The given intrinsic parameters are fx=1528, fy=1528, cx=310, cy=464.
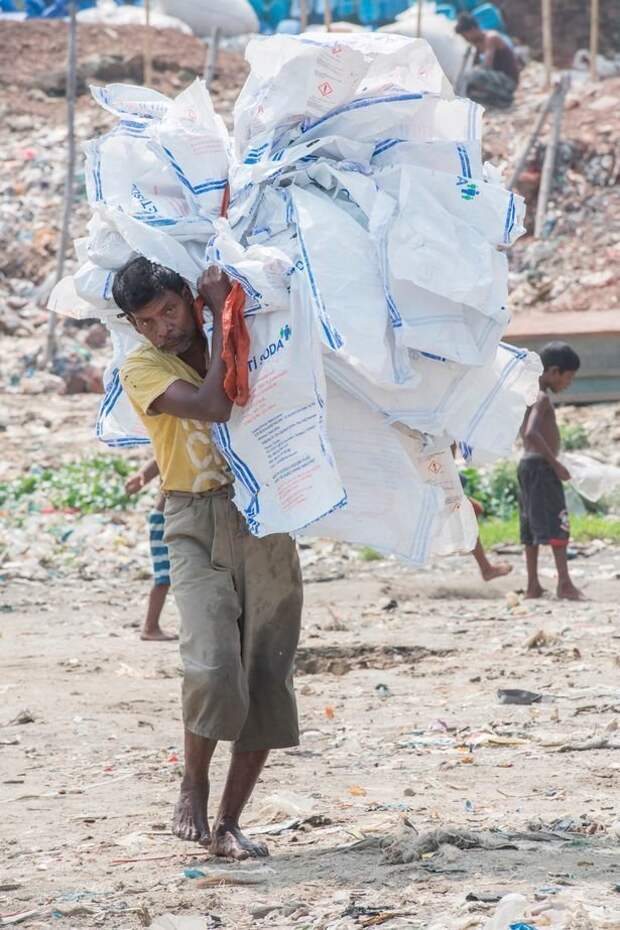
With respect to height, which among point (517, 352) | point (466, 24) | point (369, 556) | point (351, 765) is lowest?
point (369, 556)

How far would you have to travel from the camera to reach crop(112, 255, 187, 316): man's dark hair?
3537mm

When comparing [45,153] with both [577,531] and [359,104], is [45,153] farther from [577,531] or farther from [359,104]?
[359,104]

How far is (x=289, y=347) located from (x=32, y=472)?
8.07 m

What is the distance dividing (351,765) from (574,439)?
22.7 feet

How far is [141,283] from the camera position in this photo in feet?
11.6

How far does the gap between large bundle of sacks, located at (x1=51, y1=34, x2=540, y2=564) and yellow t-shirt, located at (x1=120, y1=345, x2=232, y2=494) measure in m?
0.09

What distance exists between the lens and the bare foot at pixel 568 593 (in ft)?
25.3

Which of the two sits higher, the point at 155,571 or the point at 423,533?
the point at 423,533

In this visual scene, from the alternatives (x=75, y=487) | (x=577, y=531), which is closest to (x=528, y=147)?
(x=75, y=487)

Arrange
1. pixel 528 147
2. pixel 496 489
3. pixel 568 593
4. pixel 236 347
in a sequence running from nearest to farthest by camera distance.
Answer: pixel 236 347 < pixel 568 593 < pixel 496 489 < pixel 528 147

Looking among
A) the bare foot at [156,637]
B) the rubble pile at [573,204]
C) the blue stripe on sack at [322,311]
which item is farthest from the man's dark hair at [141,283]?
the rubble pile at [573,204]

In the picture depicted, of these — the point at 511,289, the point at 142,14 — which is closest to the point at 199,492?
the point at 511,289

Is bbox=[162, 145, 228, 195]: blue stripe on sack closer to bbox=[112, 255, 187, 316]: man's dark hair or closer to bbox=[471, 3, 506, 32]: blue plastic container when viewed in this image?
bbox=[112, 255, 187, 316]: man's dark hair

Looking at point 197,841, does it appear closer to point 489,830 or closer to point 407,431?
point 489,830
